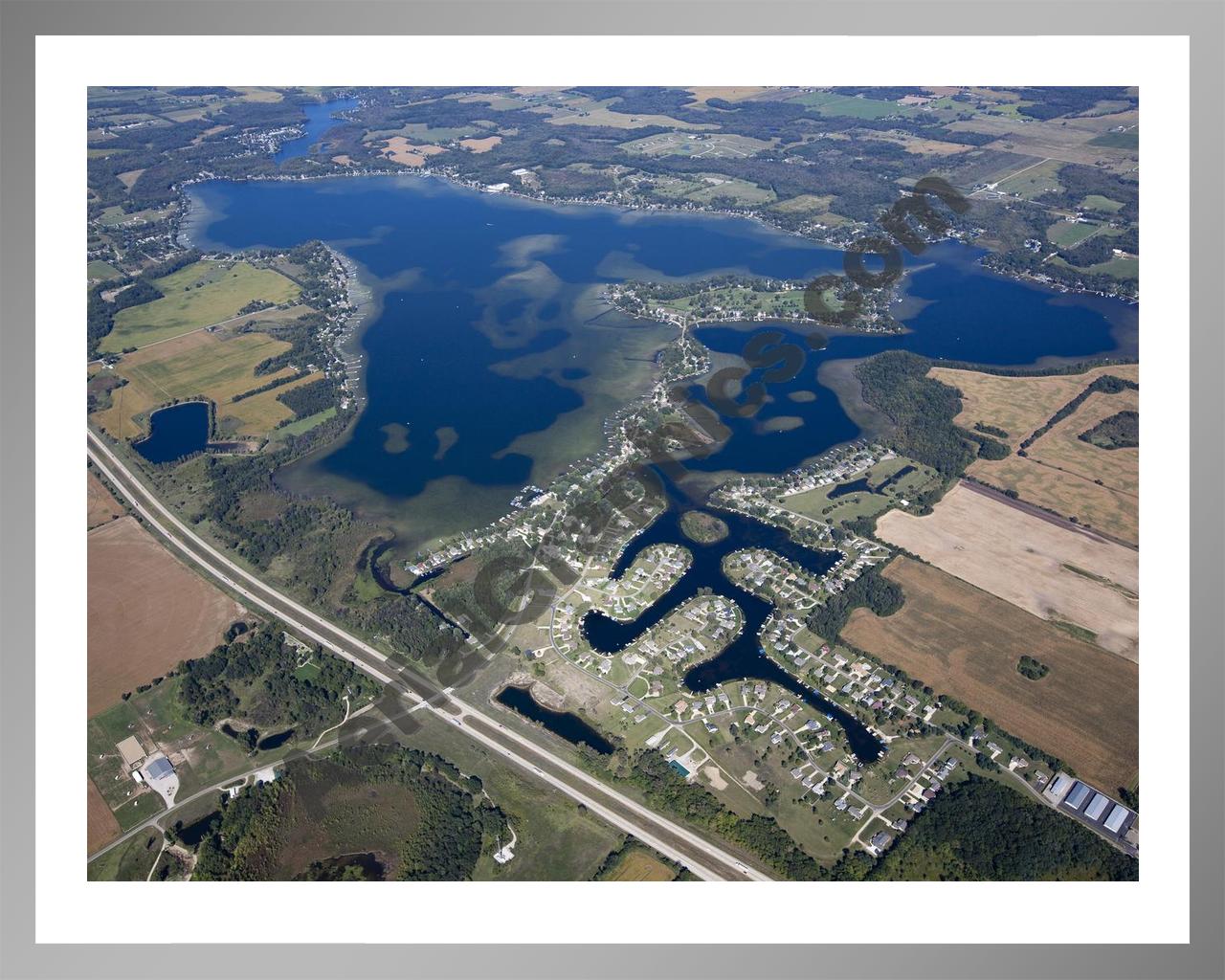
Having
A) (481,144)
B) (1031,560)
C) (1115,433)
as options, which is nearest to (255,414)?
(1031,560)

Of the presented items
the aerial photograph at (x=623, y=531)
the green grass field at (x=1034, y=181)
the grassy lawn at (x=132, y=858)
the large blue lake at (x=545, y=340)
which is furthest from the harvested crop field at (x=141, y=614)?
the green grass field at (x=1034, y=181)

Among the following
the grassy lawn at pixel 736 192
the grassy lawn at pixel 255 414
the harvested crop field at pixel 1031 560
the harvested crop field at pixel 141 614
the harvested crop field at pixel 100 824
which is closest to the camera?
the harvested crop field at pixel 100 824

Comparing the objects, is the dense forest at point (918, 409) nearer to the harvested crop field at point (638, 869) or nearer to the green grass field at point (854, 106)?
the harvested crop field at point (638, 869)

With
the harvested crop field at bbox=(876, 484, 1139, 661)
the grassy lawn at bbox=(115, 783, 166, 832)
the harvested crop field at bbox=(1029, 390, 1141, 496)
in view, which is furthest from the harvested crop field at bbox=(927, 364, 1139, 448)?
the grassy lawn at bbox=(115, 783, 166, 832)

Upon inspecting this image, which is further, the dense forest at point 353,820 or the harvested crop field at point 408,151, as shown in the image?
the harvested crop field at point 408,151

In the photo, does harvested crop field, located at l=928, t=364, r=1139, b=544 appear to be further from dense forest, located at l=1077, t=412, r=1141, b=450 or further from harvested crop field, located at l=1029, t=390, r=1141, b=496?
dense forest, located at l=1077, t=412, r=1141, b=450

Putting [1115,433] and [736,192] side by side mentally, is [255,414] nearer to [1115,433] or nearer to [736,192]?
[1115,433]

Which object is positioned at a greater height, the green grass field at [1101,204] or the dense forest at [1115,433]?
the green grass field at [1101,204]
